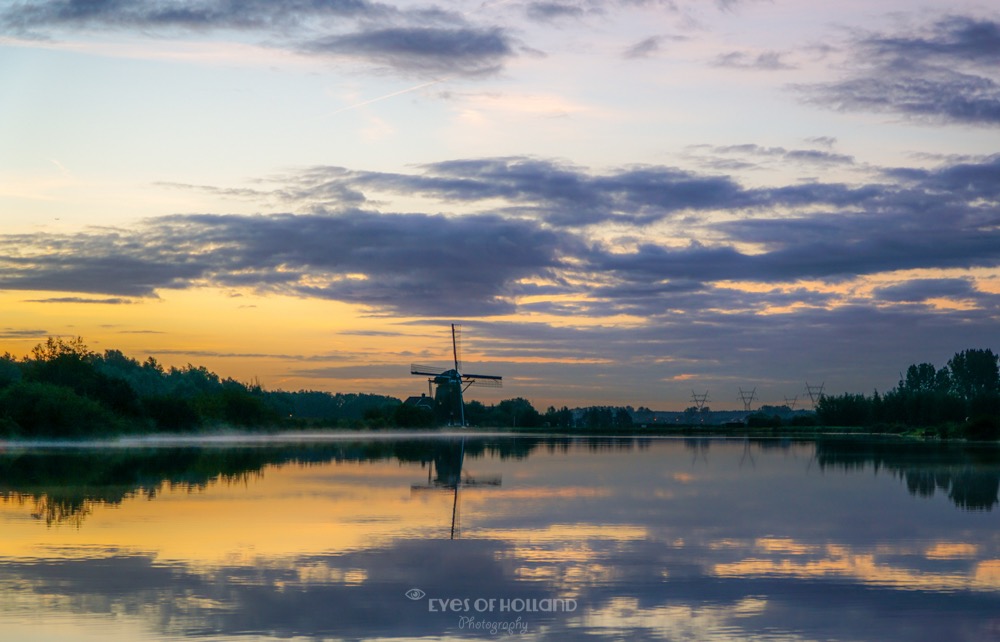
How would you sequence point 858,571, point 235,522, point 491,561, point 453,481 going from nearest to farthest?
point 858,571
point 491,561
point 235,522
point 453,481

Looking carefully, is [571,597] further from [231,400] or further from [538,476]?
[231,400]

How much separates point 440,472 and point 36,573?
33.0 meters

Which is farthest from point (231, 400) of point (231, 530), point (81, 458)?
point (231, 530)

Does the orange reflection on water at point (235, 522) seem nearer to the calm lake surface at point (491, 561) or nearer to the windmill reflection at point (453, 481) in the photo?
the calm lake surface at point (491, 561)

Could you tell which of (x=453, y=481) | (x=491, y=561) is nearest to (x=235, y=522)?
(x=491, y=561)

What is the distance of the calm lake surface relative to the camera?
50.7 feet

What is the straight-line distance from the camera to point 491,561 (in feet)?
69.3

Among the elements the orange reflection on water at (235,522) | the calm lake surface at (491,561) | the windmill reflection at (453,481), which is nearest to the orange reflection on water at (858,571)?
the calm lake surface at (491,561)

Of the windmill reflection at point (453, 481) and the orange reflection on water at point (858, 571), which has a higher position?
the orange reflection on water at point (858, 571)

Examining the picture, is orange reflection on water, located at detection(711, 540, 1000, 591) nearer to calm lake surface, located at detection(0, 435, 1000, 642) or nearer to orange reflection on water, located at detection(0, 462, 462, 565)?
calm lake surface, located at detection(0, 435, 1000, 642)

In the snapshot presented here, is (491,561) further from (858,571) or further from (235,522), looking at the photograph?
(235,522)

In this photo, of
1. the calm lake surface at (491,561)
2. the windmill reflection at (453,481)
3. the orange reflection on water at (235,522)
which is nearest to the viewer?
the calm lake surface at (491,561)

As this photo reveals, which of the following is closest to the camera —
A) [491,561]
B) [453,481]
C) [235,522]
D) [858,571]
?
[858,571]

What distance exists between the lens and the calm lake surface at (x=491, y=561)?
15.4 metres
